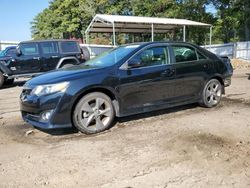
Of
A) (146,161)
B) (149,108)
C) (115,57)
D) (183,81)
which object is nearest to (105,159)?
(146,161)

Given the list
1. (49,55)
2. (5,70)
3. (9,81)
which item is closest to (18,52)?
(5,70)

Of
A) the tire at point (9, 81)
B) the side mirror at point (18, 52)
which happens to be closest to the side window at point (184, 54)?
the side mirror at point (18, 52)

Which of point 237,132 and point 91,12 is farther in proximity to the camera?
point 91,12

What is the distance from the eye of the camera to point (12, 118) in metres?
7.80

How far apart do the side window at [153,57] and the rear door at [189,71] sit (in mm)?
244

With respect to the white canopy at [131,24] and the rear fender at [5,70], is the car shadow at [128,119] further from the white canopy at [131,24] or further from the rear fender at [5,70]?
the white canopy at [131,24]

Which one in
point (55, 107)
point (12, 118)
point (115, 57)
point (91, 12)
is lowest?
point (12, 118)

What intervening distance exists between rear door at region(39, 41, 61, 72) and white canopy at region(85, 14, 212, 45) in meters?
9.03

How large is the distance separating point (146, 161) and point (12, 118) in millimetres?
4203

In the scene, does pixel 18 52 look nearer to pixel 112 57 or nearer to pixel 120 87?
pixel 112 57

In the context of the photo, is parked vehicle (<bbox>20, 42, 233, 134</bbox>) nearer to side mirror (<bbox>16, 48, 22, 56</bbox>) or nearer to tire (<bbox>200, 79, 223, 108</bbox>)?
tire (<bbox>200, 79, 223, 108</bbox>)

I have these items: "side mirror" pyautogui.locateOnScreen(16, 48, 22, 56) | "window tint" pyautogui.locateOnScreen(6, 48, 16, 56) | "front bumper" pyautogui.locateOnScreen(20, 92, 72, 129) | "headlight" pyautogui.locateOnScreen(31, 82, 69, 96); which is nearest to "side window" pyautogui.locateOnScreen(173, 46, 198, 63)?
"headlight" pyautogui.locateOnScreen(31, 82, 69, 96)

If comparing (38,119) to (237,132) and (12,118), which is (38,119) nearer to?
(12,118)

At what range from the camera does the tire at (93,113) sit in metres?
6.00
